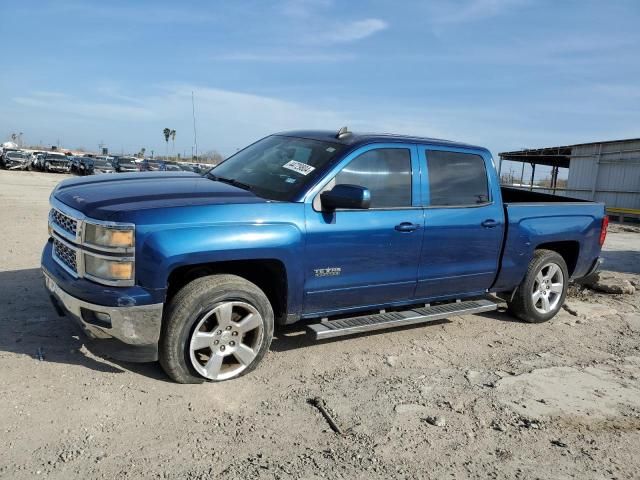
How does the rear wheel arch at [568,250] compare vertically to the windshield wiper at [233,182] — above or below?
below

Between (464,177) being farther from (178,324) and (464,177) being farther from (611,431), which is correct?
(178,324)

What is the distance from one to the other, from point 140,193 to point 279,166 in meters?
1.22

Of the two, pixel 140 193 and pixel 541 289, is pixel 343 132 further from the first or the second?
pixel 541 289

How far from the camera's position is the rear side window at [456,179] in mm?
4828

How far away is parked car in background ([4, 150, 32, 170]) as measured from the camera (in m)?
34.8

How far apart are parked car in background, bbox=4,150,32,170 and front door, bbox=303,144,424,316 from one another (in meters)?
36.9

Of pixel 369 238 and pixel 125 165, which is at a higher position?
pixel 369 238

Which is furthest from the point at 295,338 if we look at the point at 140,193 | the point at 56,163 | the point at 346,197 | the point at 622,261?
the point at 56,163

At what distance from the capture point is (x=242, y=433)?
3230 mm

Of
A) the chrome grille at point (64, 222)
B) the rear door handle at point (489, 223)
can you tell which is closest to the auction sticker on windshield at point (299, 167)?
the chrome grille at point (64, 222)

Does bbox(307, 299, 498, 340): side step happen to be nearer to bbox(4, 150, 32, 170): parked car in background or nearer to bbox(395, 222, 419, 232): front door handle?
bbox(395, 222, 419, 232): front door handle

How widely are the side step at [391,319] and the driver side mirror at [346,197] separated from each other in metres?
0.95

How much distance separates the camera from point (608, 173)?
2506 cm

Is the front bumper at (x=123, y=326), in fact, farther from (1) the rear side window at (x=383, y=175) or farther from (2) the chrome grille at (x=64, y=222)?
(1) the rear side window at (x=383, y=175)
